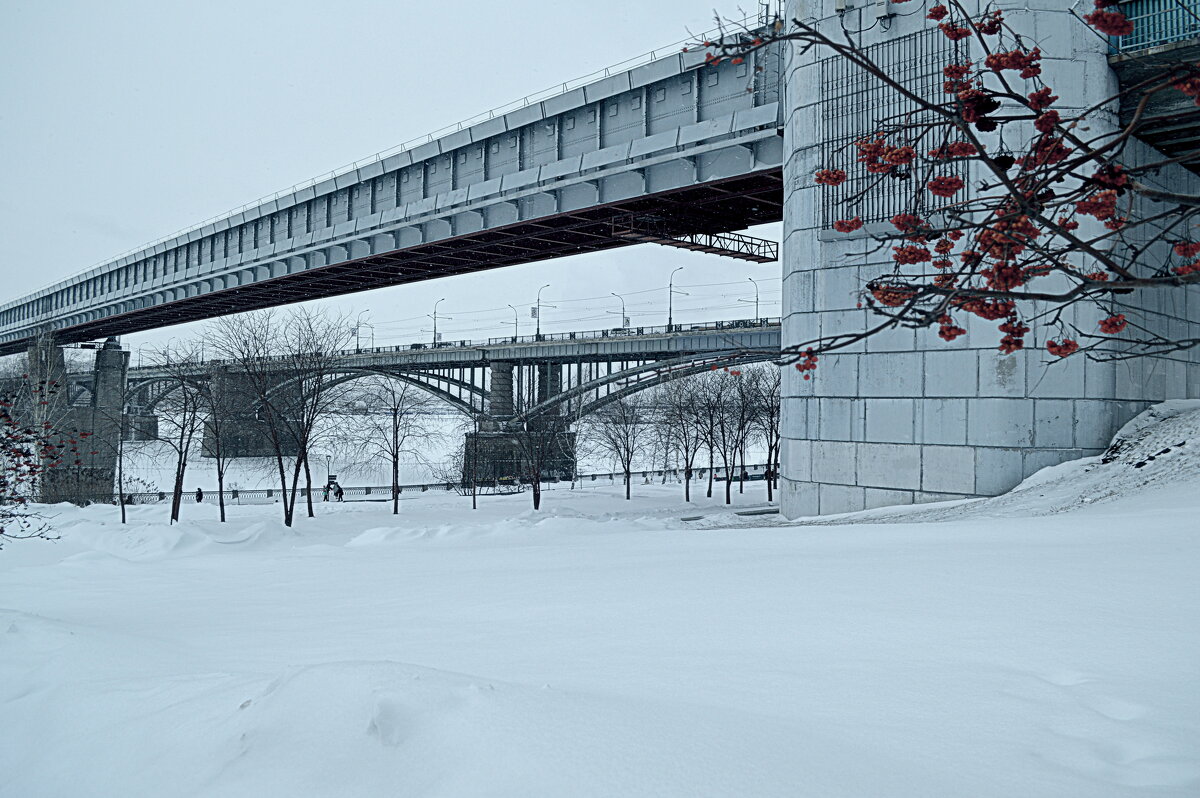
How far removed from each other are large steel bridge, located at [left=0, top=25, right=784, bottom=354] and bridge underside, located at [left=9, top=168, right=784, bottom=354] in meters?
0.08

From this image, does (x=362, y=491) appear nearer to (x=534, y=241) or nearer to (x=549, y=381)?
(x=534, y=241)

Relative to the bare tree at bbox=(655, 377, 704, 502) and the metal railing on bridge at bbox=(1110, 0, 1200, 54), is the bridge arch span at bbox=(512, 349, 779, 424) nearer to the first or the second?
the bare tree at bbox=(655, 377, 704, 502)

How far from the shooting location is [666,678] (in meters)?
3.39

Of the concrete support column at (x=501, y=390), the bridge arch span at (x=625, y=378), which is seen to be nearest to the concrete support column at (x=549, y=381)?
the concrete support column at (x=501, y=390)

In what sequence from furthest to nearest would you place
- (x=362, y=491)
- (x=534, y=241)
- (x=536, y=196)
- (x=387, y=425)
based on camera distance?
(x=387, y=425)
(x=362, y=491)
(x=534, y=241)
(x=536, y=196)

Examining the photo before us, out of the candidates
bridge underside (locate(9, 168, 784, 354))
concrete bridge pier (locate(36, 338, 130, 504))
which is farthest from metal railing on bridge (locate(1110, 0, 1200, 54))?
concrete bridge pier (locate(36, 338, 130, 504))

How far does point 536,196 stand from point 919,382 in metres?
14.6

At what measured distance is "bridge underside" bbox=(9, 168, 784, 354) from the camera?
872 inches

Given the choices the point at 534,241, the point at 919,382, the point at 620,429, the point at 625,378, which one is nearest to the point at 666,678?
the point at 919,382

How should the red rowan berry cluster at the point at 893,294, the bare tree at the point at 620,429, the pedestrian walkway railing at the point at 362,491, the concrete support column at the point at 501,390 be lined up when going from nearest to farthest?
1. the red rowan berry cluster at the point at 893,294
2. the pedestrian walkway railing at the point at 362,491
3. the bare tree at the point at 620,429
4. the concrete support column at the point at 501,390

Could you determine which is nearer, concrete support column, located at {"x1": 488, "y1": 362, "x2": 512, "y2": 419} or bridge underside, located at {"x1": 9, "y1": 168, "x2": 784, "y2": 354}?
bridge underside, located at {"x1": 9, "y1": 168, "x2": 784, "y2": 354}

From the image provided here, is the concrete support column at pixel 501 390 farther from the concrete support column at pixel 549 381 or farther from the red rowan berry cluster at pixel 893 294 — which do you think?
the red rowan berry cluster at pixel 893 294

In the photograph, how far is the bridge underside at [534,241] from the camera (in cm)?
2214

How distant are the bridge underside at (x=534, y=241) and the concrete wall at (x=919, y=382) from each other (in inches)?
178
